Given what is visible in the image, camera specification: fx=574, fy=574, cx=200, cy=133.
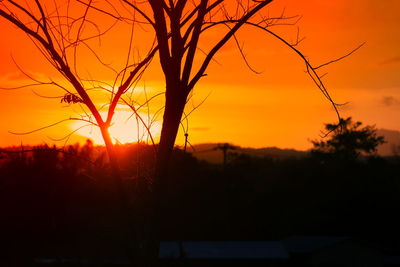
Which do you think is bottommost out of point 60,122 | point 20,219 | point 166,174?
point 20,219

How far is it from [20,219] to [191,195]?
21731 mm

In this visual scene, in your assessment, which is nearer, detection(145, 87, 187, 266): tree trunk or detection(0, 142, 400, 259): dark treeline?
detection(145, 87, 187, 266): tree trunk

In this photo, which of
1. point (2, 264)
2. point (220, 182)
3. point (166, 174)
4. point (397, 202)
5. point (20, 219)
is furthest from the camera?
point (220, 182)

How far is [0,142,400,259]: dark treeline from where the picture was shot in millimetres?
35094

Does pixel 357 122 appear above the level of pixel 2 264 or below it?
above

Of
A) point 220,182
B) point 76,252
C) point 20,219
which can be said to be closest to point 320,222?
point 220,182

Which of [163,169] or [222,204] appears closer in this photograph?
[163,169]

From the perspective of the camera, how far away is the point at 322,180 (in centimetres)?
5788

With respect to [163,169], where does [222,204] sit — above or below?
below

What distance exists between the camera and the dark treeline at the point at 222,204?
115 ft

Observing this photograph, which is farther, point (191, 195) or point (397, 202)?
point (191, 195)

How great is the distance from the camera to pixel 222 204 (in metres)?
55.8

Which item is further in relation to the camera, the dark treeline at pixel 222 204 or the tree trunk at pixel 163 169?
the dark treeline at pixel 222 204

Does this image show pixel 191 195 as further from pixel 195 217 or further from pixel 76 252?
pixel 76 252
